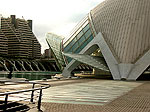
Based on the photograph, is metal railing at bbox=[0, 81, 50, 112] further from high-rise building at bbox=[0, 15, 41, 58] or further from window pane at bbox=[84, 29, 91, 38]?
high-rise building at bbox=[0, 15, 41, 58]

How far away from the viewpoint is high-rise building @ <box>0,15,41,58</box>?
12385cm

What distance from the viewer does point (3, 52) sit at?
380 feet

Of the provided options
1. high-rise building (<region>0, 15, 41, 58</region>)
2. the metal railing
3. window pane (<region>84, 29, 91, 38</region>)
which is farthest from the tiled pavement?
high-rise building (<region>0, 15, 41, 58</region>)

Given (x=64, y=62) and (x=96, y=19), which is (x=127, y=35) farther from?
(x=64, y=62)

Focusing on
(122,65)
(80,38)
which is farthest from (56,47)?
(122,65)

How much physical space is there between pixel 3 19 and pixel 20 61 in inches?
1968

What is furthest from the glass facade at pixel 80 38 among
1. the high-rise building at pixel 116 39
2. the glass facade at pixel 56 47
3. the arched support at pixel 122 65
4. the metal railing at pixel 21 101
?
the metal railing at pixel 21 101

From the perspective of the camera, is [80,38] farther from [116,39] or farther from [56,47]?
[116,39]

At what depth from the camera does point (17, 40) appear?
431 ft

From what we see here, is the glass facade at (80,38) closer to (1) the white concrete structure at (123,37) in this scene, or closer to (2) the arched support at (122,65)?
(1) the white concrete structure at (123,37)

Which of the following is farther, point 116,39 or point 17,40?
point 17,40

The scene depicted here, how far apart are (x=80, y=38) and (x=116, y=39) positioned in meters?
7.82

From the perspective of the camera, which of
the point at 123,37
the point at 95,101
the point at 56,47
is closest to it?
the point at 95,101

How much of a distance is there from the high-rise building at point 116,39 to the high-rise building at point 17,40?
8602cm
